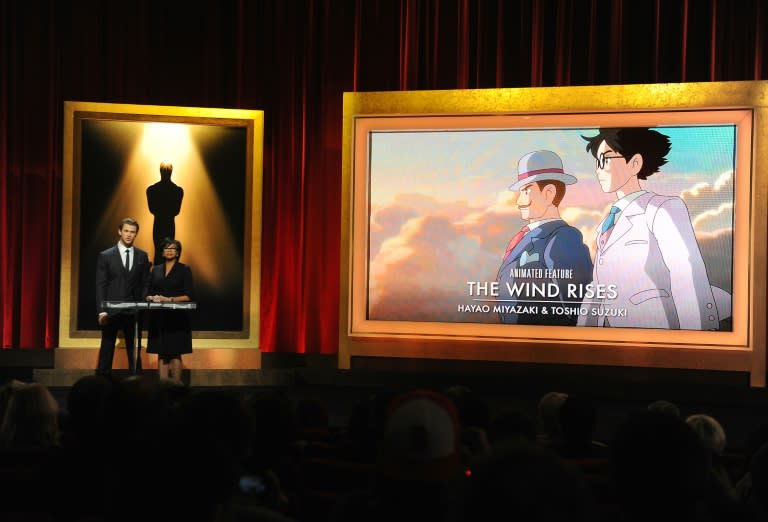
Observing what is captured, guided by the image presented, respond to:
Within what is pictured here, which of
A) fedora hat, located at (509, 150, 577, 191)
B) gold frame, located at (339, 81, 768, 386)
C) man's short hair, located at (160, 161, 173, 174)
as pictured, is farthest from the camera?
man's short hair, located at (160, 161, 173, 174)

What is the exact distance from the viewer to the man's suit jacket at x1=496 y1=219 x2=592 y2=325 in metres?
7.56

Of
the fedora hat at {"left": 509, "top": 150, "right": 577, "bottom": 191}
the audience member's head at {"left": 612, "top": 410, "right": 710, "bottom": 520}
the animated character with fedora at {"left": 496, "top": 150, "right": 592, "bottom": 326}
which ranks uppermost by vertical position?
the fedora hat at {"left": 509, "top": 150, "right": 577, "bottom": 191}

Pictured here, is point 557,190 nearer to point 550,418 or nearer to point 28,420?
point 550,418

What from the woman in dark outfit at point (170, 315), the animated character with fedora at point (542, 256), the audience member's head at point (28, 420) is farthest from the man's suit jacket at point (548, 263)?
the audience member's head at point (28, 420)

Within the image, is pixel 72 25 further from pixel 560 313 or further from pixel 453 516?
pixel 453 516

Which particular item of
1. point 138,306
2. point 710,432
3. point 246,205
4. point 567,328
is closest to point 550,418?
point 710,432

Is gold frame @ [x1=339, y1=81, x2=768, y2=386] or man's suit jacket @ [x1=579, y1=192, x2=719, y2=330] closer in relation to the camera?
gold frame @ [x1=339, y1=81, x2=768, y2=386]

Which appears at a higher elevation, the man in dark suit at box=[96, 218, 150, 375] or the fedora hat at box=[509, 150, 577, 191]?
the fedora hat at box=[509, 150, 577, 191]

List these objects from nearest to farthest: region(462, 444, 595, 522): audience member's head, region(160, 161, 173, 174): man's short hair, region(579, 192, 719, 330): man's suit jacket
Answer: region(462, 444, 595, 522): audience member's head
region(579, 192, 719, 330): man's suit jacket
region(160, 161, 173, 174): man's short hair

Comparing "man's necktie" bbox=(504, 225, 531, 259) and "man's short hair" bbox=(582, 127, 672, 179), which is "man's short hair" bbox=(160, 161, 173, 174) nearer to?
"man's necktie" bbox=(504, 225, 531, 259)

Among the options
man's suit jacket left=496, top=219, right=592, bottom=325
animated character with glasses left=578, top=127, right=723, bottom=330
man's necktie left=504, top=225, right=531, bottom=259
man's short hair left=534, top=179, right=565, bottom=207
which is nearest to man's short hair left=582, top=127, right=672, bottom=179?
animated character with glasses left=578, top=127, right=723, bottom=330

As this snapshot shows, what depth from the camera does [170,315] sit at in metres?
7.30

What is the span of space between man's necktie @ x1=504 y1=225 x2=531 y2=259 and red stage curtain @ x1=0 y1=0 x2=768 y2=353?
1433mm

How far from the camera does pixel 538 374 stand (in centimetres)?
781
